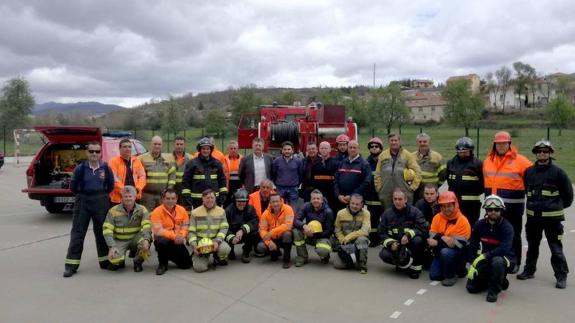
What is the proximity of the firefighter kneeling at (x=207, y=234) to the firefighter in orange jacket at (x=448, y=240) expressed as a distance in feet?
8.09

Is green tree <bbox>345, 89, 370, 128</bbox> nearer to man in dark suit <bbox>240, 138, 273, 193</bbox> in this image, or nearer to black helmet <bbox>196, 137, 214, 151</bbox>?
man in dark suit <bbox>240, 138, 273, 193</bbox>

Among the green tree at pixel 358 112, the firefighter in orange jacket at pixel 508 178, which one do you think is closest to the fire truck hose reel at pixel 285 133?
the firefighter in orange jacket at pixel 508 178

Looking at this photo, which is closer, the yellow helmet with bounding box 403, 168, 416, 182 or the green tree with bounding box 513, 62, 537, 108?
the yellow helmet with bounding box 403, 168, 416, 182

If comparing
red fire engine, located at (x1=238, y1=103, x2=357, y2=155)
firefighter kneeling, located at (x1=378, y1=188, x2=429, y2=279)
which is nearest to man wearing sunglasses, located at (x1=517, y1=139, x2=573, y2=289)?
firefighter kneeling, located at (x1=378, y1=188, x2=429, y2=279)

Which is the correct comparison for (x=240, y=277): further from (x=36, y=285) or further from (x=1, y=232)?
(x=1, y=232)

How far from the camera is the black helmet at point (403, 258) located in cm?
585

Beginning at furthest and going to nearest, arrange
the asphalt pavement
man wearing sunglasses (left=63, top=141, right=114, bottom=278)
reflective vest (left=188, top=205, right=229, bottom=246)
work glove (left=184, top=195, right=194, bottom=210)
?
work glove (left=184, top=195, right=194, bottom=210) → reflective vest (left=188, top=205, right=229, bottom=246) → man wearing sunglasses (left=63, top=141, right=114, bottom=278) → the asphalt pavement

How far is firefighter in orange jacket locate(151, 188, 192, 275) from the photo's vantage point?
6.07 metres

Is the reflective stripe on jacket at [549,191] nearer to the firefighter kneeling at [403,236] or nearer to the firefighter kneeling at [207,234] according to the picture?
the firefighter kneeling at [403,236]

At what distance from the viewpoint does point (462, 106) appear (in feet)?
166

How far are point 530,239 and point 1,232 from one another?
786 centimetres

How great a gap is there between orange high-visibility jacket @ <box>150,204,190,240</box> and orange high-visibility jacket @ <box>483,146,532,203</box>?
145 inches

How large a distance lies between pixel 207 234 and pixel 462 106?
48.5 metres

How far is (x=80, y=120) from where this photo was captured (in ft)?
178
